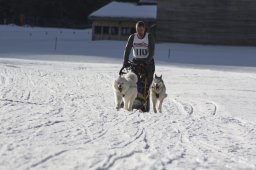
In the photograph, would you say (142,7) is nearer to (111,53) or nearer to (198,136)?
(111,53)

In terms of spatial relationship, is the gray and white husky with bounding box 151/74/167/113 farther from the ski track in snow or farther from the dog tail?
the dog tail

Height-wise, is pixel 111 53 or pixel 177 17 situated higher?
pixel 177 17

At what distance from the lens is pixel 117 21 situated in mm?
44781

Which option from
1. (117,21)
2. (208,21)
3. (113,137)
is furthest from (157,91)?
(117,21)

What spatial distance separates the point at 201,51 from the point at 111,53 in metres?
6.63

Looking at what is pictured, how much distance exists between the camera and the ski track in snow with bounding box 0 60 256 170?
5953 millimetres

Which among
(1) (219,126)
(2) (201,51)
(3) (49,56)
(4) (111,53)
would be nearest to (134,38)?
(1) (219,126)

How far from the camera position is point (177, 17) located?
41.1 meters

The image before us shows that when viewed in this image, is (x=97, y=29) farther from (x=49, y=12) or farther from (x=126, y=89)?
(x=126, y=89)

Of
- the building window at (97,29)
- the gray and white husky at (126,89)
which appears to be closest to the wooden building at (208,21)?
the building window at (97,29)

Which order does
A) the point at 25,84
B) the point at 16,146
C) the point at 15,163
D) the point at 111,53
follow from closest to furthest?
the point at 15,163
the point at 16,146
the point at 25,84
the point at 111,53

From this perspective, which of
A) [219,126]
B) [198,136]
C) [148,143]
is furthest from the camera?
[219,126]

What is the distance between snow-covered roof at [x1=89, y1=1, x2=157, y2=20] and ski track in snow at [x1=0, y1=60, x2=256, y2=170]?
31.5m

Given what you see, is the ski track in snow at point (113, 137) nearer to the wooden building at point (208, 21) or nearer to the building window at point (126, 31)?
the wooden building at point (208, 21)
